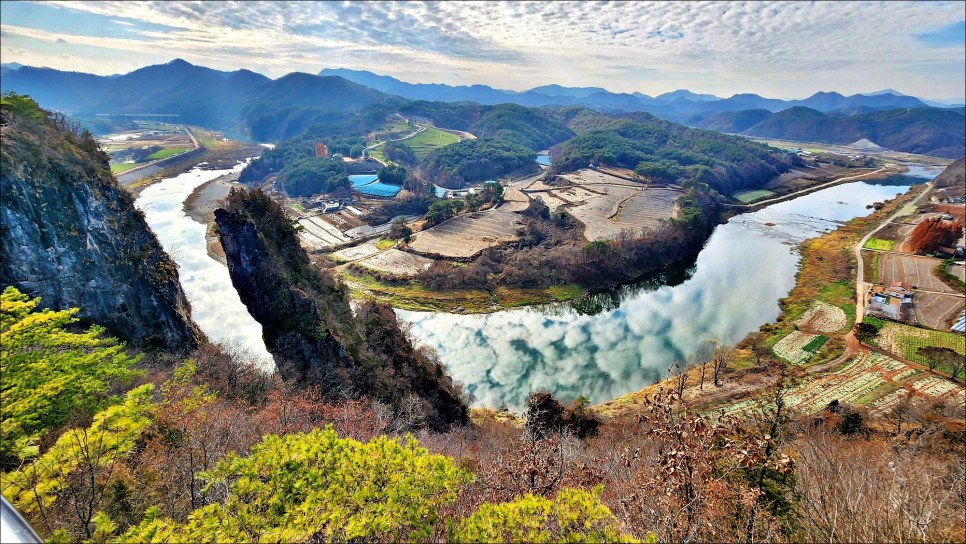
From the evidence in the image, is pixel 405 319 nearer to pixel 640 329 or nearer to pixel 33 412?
pixel 640 329

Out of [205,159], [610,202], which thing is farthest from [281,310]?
[205,159]

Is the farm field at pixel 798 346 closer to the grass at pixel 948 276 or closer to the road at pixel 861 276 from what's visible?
the road at pixel 861 276

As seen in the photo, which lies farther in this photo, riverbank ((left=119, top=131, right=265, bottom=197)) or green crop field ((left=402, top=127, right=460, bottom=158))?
green crop field ((left=402, top=127, right=460, bottom=158))

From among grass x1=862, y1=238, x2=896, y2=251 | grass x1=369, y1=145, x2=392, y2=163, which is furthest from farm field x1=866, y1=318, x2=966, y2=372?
grass x1=369, y1=145, x2=392, y2=163

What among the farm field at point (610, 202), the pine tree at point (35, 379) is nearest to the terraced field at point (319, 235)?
the farm field at point (610, 202)

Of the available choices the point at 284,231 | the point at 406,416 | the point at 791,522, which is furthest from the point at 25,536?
the point at 284,231

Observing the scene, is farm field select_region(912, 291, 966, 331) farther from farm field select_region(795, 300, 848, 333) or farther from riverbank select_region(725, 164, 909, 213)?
riverbank select_region(725, 164, 909, 213)

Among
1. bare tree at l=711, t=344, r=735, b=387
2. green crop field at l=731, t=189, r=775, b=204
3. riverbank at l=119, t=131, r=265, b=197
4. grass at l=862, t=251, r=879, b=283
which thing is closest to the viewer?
bare tree at l=711, t=344, r=735, b=387
